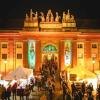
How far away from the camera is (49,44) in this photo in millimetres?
55094

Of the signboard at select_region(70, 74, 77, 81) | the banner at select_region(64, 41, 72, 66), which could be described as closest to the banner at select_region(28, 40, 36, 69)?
the banner at select_region(64, 41, 72, 66)

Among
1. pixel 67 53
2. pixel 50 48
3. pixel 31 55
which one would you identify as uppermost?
pixel 50 48

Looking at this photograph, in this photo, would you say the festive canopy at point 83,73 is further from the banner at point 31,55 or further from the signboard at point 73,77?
the banner at point 31,55

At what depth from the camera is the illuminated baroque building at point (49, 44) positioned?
54.5 meters

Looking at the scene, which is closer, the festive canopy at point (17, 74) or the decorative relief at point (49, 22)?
the festive canopy at point (17, 74)

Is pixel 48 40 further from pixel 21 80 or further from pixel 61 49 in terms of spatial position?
pixel 21 80

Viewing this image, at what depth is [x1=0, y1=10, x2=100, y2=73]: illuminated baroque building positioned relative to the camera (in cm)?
5447

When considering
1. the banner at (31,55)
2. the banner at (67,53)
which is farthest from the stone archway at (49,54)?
the banner at (31,55)

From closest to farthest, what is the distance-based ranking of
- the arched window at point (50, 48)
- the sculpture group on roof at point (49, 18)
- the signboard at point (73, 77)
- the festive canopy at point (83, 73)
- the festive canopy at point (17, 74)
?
the festive canopy at point (17, 74) → the festive canopy at point (83, 73) → the signboard at point (73, 77) → the sculpture group on roof at point (49, 18) → the arched window at point (50, 48)

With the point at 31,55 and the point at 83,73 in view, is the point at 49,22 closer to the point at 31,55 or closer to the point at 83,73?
the point at 31,55

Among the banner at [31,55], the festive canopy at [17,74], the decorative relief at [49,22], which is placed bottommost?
the festive canopy at [17,74]

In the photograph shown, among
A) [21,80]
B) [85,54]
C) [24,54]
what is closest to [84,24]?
[85,54]

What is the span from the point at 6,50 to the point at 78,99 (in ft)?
91.8

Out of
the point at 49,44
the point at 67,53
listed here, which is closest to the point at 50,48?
the point at 49,44
